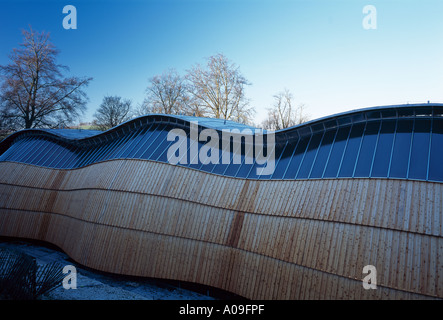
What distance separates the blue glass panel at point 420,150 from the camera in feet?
39.5

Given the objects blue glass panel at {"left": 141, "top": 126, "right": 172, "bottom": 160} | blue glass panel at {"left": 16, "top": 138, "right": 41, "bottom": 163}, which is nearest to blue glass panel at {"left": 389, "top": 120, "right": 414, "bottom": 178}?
blue glass panel at {"left": 141, "top": 126, "right": 172, "bottom": 160}

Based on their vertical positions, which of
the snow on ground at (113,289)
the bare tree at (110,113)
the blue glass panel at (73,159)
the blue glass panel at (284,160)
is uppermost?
the bare tree at (110,113)

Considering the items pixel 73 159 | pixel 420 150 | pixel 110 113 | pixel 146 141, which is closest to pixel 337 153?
pixel 420 150

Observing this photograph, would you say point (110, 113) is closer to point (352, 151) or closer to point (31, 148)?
point (31, 148)

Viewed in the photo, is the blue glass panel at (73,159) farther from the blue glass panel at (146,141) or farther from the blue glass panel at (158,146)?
the blue glass panel at (158,146)

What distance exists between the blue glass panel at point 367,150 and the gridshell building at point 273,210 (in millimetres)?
59

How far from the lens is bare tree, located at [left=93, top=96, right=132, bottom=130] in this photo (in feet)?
189

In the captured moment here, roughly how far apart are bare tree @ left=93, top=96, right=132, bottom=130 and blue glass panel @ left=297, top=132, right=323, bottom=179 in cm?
4863

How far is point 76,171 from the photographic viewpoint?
24344 millimetres

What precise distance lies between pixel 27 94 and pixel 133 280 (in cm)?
3741

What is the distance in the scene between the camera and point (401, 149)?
43.2ft

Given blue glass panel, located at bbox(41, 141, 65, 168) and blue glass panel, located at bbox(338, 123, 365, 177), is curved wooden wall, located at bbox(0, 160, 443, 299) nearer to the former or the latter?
blue glass panel, located at bbox(338, 123, 365, 177)

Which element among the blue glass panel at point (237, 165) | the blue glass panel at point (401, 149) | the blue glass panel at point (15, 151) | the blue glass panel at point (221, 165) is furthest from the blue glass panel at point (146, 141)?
the blue glass panel at point (15, 151)
